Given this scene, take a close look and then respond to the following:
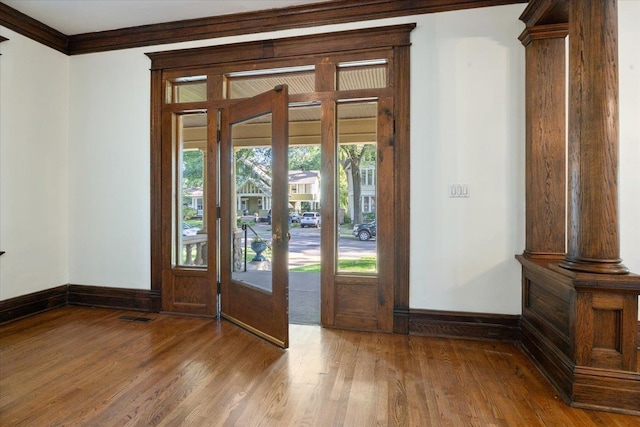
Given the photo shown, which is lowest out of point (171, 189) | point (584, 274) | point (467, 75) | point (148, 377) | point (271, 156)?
point (148, 377)

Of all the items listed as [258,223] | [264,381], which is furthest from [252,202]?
[264,381]

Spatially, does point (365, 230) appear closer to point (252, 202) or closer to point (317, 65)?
point (252, 202)

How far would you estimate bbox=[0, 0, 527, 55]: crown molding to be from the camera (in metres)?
3.13

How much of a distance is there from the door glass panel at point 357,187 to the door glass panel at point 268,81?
516 mm

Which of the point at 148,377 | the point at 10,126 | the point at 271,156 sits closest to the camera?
the point at 148,377

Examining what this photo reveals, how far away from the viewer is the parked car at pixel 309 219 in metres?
3.59

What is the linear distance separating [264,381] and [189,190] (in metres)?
2.26

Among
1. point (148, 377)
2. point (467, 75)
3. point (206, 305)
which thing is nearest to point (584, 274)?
point (467, 75)

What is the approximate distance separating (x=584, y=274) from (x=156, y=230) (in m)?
3.73

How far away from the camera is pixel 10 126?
136 inches

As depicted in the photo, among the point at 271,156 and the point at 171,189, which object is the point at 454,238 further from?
the point at 171,189

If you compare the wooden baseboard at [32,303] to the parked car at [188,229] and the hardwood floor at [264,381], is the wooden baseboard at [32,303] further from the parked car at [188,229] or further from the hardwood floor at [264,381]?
the parked car at [188,229]

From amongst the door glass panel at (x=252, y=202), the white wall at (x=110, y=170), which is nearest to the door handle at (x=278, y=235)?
the door glass panel at (x=252, y=202)

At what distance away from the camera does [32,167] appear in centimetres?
367
